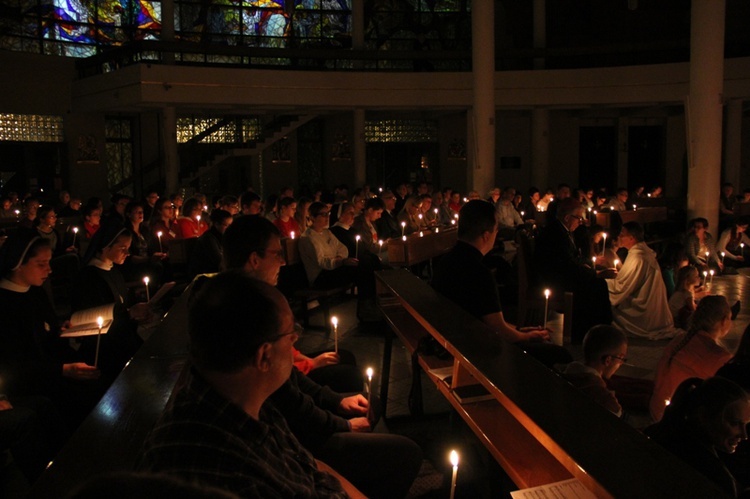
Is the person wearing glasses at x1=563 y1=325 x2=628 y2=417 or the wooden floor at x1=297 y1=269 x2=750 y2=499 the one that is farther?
the wooden floor at x1=297 y1=269 x2=750 y2=499

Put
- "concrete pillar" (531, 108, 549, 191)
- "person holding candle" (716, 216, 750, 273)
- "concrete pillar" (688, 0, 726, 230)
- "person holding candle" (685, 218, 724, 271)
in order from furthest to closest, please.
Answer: "concrete pillar" (531, 108, 549, 191), "concrete pillar" (688, 0, 726, 230), "person holding candle" (716, 216, 750, 273), "person holding candle" (685, 218, 724, 271)

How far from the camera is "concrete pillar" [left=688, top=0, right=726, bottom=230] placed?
13.0 metres

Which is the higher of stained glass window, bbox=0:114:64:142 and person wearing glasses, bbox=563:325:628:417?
stained glass window, bbox=0:114:64:142

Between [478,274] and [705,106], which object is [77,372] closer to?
[478,274]

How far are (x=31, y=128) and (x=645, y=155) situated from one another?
1845 cm

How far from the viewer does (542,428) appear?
2555 millimetres

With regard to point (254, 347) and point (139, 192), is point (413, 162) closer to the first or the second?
point (139, 192)

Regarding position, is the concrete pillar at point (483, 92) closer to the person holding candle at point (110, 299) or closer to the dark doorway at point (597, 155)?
the dark doorway at point (597, 155)

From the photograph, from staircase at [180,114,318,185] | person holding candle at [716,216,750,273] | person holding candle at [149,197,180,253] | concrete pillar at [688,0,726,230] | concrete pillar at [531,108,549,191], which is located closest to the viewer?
person holding candle at [149,197,180,253]

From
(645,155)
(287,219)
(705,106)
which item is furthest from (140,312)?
(645,155)

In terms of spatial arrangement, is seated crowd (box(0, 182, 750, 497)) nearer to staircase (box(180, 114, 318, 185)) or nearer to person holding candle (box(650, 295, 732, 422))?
person holding candle (box(650, 295, 732, 422))

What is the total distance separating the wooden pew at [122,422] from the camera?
2.36 meters

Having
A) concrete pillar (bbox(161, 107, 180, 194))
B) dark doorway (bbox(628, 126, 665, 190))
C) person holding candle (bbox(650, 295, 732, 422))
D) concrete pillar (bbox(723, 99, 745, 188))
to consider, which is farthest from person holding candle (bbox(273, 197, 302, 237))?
dark doorway (bbox(628, 126, 665, 190))

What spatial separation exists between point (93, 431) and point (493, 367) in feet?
5.56
